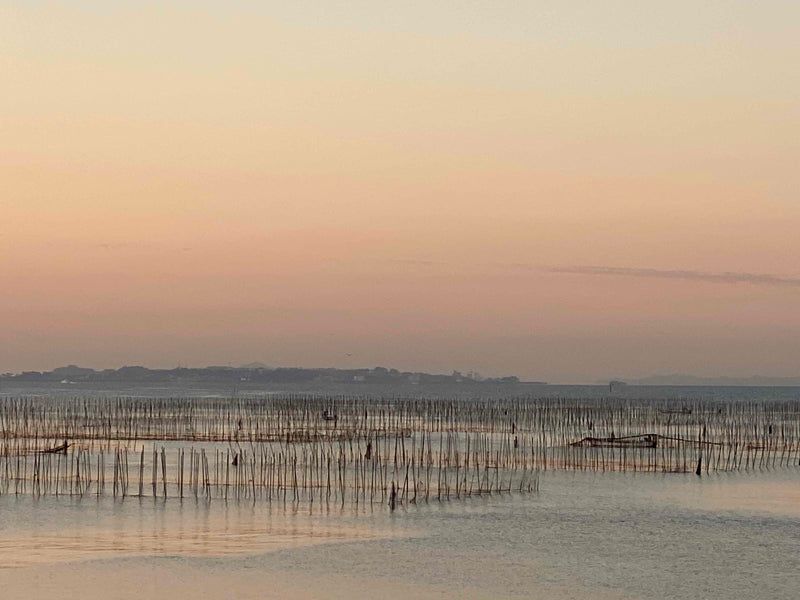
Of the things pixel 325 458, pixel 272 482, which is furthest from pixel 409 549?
pixel 325 458

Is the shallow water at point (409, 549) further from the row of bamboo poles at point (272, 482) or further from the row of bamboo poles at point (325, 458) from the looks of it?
the row of bamboo poles at point (325, 458)

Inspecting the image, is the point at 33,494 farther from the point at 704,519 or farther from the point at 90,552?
the point at 704,519

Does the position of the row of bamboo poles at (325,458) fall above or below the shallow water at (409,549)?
above

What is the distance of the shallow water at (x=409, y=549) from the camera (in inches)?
725

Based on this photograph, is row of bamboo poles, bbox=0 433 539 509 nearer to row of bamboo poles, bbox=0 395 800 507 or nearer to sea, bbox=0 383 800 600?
row of bamboo poles, bbox=0 395 800 507

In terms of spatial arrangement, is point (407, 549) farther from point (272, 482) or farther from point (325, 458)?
point (325, 458)

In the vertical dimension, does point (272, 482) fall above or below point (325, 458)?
above

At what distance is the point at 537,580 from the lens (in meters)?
19.3

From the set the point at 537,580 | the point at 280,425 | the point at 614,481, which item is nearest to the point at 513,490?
the point at 614,481

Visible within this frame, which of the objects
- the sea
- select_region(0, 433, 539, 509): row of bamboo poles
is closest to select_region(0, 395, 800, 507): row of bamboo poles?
select_region(0, 433, 539, 509): row of bamboo poles

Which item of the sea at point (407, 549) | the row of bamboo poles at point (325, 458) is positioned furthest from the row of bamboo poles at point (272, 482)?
the sea at point (407, 549)

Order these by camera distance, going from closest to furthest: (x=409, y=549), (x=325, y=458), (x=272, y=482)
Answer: (x=409, y=549) < (x=272, y=482) < (x=325, y=458)

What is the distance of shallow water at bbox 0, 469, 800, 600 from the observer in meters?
18.4

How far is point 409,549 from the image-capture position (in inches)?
848
